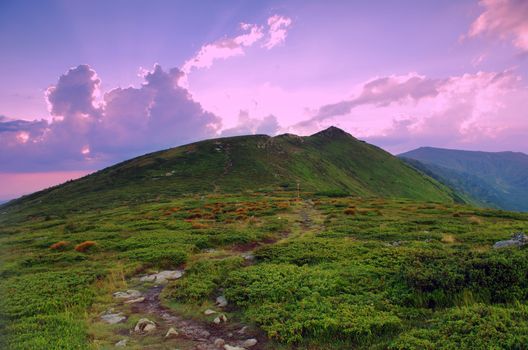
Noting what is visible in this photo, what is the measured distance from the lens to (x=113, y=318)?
37.6 feet

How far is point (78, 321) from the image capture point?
1077 centimetres

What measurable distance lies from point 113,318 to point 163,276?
5021mm

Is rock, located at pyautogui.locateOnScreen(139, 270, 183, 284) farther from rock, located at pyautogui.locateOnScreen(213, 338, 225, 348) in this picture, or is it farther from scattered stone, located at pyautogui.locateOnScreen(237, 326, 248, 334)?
rock, located at pyautogui.locateOnScreen(213, 338, 225, 348)

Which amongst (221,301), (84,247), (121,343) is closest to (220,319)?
(221,301)

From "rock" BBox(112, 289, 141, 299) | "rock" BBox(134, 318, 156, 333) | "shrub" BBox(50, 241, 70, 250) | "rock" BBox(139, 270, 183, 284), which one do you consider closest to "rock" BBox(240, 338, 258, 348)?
"rock" BBox(134, 318, 156, 333)

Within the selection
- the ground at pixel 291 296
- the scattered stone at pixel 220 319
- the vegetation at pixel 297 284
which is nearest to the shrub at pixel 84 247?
the vegetation at pixel 297 284

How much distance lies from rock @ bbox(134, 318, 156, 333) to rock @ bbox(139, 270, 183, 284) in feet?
16.7

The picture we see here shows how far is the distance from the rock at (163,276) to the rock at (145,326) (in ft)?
16.7

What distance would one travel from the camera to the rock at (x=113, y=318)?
1122 centimetres

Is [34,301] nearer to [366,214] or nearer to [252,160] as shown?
[366,214]

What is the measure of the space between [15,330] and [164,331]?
15.5 feet

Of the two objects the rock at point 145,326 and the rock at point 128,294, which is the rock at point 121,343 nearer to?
the rock at point 145,326

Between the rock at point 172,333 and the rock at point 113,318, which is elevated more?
the rock at point 113,318

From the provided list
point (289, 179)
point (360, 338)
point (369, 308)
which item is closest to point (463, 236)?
point (369, 308)
